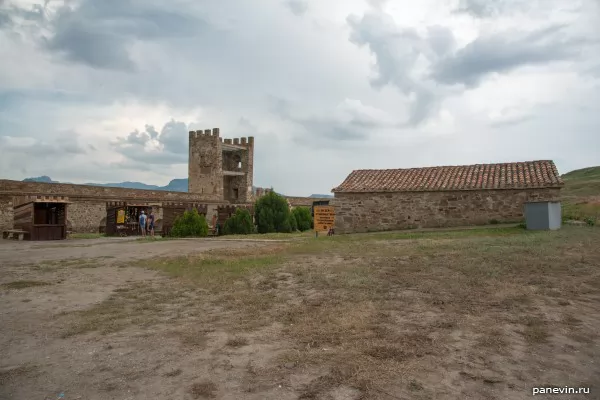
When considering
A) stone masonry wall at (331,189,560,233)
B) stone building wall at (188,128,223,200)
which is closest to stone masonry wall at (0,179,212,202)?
stone building wall at (188,128,223,200)

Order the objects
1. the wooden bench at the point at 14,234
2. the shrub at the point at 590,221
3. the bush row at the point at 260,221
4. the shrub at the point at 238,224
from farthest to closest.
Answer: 1. the shrub at the point at 238,224
2. the bush row at the point at 260,221
3. the wooden bench at the point at 14,234
4. the shrub at the point at 590,221

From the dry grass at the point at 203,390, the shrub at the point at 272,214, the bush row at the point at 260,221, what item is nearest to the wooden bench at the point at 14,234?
the bush row at the point at 260,221

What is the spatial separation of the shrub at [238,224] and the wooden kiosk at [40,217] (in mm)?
8392

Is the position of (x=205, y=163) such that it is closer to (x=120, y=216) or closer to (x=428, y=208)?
(x=120, y=216)

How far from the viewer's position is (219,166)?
124ft

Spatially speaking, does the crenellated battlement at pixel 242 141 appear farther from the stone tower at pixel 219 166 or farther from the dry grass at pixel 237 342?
the dry grass at pixel 237 342

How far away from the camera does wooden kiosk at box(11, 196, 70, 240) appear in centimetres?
1864

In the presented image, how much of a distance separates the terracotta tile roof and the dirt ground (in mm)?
10223

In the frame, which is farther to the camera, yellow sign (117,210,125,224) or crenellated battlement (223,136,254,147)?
crenellated battlement (223,136,254,147)

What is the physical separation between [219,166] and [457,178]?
22744mm

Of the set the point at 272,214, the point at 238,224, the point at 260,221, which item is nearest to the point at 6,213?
the point at 238,224

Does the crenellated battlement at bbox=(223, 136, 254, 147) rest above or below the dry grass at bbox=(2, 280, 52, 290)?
above

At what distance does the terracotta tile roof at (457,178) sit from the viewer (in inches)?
742

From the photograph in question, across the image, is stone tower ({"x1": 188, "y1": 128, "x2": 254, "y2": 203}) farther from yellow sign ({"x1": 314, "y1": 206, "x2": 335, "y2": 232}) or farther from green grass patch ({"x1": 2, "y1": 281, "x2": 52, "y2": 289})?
green grass patch ({"x1": 2, "y1": 281, "x2": 52, "y2": 289})
